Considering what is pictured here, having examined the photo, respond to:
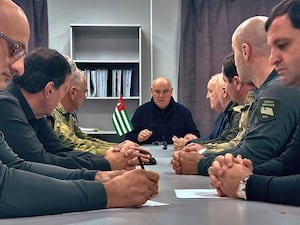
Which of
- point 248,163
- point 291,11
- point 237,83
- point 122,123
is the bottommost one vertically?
point 122,123

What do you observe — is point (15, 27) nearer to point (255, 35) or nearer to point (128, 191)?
point (128, 191)

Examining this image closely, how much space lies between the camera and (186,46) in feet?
17.1

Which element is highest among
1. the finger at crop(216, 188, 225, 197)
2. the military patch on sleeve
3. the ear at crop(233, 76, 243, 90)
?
the military patch on sleeve

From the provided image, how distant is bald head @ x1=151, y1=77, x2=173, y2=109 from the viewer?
464cm

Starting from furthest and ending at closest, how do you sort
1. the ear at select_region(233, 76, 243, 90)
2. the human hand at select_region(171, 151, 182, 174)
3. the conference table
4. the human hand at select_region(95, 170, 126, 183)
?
1. the ear at select_region(233, 76, 243, 90)
2. the human hand at select_region(171, 151, 182, 174)
3. the human hand at select_region(95, 170, 126, 183)
4. the conference table

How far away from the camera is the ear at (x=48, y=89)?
6.33ft

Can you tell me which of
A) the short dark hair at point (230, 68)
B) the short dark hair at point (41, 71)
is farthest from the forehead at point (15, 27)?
the short dark hair at point (230, 68)

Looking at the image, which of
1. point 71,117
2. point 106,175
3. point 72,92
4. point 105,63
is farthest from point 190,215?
point 105,63

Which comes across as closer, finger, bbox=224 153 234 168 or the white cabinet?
finger, bbox=224 153 234 168

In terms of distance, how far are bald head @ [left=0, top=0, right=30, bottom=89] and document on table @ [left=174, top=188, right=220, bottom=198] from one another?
0.63m

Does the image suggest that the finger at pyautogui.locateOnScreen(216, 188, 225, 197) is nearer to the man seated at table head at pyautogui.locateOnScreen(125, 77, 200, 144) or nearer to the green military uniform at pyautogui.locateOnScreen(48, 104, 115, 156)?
the green military uniform at pyautogui.locateOnScreen(48, 104, 115, 156)

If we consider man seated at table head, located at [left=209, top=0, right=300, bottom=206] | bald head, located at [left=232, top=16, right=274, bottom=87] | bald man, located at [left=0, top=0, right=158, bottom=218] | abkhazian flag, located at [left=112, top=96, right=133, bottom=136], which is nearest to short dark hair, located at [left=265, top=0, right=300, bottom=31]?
man seated at table head, located at [left=209, top=0, right=300, bottom=206]

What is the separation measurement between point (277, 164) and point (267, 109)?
0.19 meters

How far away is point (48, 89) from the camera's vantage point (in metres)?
1.94
